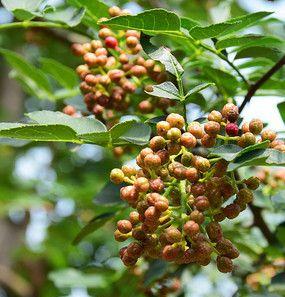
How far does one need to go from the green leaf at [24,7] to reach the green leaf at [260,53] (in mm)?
443

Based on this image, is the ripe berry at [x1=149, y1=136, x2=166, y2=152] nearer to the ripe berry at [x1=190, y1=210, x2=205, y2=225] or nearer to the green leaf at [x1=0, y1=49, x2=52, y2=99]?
the ripe berry at [x1=190, y1=210, x2=205, y2=225]

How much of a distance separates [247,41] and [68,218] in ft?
6.84

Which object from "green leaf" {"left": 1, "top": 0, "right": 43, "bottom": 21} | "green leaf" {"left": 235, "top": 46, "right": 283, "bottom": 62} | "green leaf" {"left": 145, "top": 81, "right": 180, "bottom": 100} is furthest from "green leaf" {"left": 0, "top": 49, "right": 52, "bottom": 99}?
"green leaf" {"left": 145, "top": 81, "right": 180, "bottom": 100}

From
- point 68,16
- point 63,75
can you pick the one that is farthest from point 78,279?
point 68,16

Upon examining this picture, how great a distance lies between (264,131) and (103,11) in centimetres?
52

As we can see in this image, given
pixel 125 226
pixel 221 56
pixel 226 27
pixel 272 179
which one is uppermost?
pixel 226 27

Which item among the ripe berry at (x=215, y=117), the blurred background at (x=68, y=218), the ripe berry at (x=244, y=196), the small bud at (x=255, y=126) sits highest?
the small bud at (x=255, y=126)

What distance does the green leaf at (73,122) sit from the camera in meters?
1.18

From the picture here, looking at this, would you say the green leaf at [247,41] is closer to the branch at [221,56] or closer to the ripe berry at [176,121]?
the branch at [221,56]

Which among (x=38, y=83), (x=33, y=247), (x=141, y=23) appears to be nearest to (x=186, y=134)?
(x=141, y=23)

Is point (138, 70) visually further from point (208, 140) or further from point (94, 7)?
point (208, 140)

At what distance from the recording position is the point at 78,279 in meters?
2.22

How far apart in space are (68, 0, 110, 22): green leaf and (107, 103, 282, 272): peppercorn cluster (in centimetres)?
46

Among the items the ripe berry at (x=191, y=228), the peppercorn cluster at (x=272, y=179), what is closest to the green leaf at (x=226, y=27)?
the ripe berry at (x=191, y=228)
